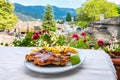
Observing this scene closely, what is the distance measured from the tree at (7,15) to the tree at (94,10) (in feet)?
23.6

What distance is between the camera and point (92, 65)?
118 centimetres

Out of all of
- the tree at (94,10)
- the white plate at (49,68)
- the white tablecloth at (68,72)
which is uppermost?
the tree at (94,10)

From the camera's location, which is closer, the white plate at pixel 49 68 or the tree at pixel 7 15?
the white plate at pixel 49 68

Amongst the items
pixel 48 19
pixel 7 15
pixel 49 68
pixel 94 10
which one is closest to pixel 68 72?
pixel 49 68

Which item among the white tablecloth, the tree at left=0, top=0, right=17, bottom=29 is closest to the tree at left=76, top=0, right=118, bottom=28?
the tree at left=0, top=0, right=17, bottom=29

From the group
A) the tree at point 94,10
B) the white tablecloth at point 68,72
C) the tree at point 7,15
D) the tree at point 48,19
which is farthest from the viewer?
the tree at point 48,19

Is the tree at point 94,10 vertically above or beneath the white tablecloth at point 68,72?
above

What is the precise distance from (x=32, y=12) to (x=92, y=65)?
35.5 m

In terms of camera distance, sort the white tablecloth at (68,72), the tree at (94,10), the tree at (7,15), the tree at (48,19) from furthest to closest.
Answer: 1. the tree at (48,19)
2. the tree at (94,10)
3. the tree at (7,15)
4. the white tablecloth at (68,72)

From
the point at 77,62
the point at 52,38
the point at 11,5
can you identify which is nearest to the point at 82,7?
the point at 11,5

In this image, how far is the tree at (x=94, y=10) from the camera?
23594 mm

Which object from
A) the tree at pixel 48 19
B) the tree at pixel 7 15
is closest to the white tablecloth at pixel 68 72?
the tree at pixel 7 15

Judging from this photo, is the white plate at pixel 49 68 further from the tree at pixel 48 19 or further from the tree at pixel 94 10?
the tree at pixel 48 19

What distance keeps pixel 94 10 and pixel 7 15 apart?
8.16 m
